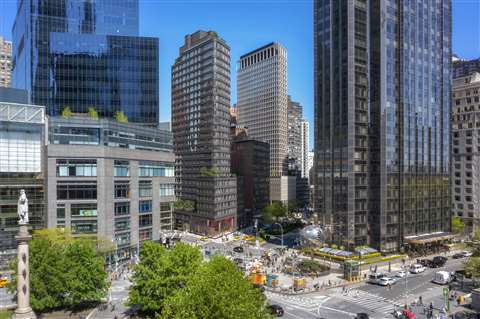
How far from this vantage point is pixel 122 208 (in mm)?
78062

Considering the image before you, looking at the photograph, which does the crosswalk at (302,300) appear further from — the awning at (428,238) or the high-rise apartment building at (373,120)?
the awning at (428,238)

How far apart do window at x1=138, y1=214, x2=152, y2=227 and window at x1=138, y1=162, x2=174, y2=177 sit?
9.18 meters

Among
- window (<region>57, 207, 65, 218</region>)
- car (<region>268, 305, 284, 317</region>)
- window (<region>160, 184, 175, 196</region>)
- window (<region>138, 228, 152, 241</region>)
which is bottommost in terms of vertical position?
car (<region>268, 305, 284, 317</region>)

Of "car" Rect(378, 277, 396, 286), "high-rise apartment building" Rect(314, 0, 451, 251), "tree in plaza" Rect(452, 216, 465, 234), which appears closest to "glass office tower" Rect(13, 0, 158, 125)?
"high-rise apartment building" Rect(314, 0, 451, 251)

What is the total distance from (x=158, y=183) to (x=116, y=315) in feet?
129

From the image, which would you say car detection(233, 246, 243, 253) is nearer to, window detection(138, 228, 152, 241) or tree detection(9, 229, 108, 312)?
window detection(138, 228, 152, 241)

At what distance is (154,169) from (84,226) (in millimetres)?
20342

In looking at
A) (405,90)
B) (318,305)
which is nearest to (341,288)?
(318,305)

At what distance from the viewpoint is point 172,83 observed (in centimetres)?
14912

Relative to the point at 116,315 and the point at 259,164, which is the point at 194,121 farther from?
the point at 116,315

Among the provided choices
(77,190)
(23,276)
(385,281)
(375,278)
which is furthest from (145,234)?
(385,281)

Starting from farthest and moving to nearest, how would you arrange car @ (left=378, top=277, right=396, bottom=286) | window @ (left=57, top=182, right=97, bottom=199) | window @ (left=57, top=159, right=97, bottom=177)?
window @ (left=57, top=182, right=97, bottom=199) → window @ (left=57, top=159, right=97, bottom=177) → car @ (left=378, top=277, right=396, bottom=286)

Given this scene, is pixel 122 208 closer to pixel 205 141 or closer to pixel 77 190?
pixel 77 190

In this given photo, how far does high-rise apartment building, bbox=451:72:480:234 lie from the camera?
11656 cm
